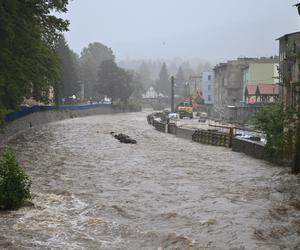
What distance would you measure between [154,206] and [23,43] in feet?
78.5

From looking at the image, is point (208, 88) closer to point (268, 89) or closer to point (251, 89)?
point (251, 89)

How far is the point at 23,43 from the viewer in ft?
129

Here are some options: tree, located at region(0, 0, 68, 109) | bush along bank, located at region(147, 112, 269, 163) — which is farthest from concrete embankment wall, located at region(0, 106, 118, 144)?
bush along bank, located at region(147, 112, 269, 163)

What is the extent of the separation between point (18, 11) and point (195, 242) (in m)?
25.7

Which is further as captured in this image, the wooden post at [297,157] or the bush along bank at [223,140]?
the bush along bank at [223,140]

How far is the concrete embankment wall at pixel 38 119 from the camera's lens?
153ft

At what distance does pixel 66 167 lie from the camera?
94.9 ft

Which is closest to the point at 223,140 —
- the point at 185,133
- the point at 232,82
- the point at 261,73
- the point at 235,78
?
the point at 185,133

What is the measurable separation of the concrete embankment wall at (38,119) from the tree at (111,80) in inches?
317

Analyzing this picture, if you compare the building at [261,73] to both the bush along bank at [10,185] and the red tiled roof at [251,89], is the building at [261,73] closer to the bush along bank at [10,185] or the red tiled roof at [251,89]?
the red tiled roof at [251,89]

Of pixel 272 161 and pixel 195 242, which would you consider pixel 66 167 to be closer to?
pixel 272 161

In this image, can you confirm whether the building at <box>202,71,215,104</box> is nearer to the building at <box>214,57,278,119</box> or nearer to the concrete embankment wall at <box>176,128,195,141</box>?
the building at <box>214,57,278,119</box>

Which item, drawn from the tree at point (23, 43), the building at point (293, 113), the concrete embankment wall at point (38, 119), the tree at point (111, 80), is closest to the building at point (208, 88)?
the tree at point (111, 80)

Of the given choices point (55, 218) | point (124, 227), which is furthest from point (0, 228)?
point (124, 227)
